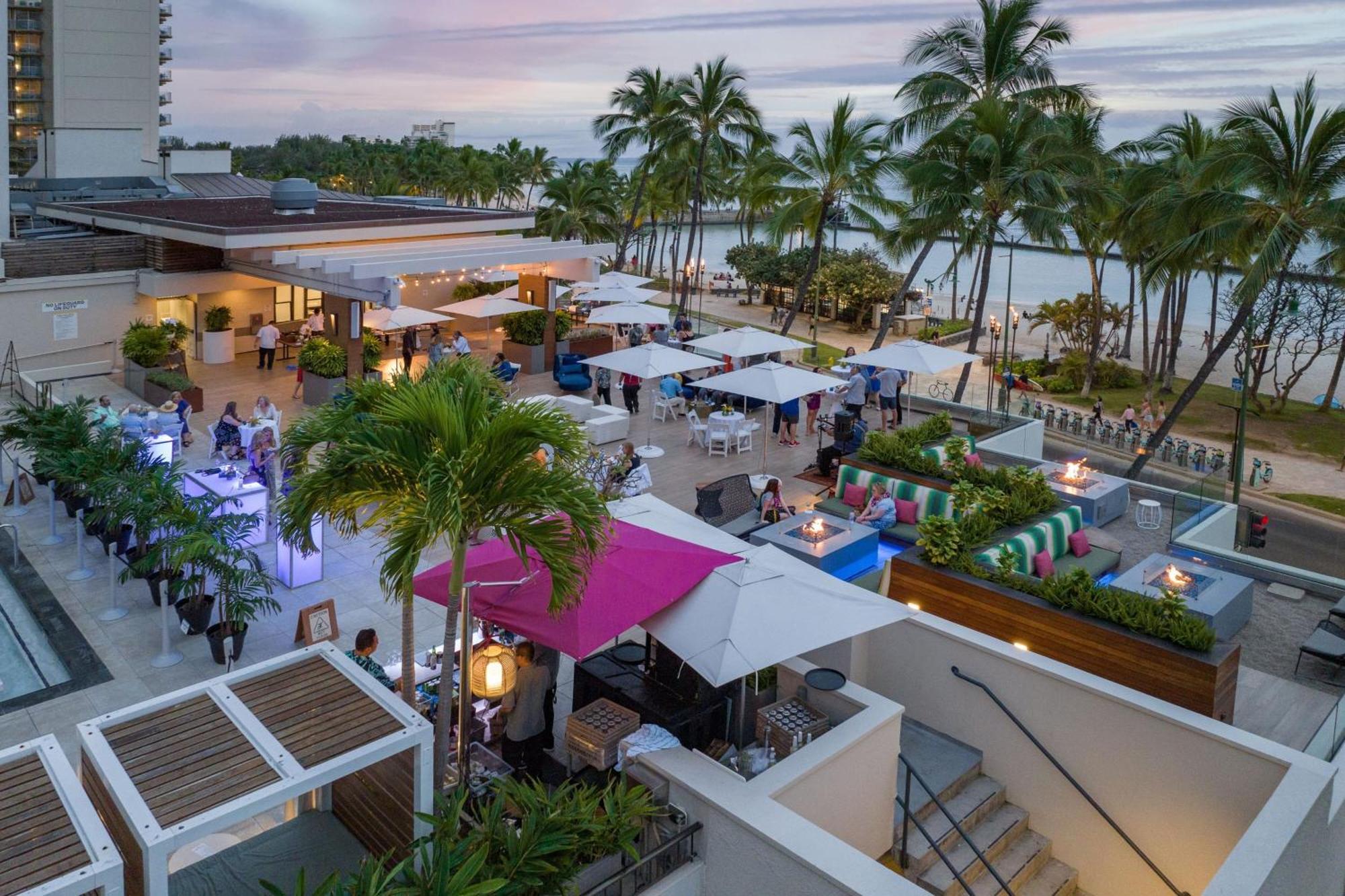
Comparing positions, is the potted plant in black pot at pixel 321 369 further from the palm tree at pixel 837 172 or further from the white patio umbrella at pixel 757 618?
the white patio umbrella at pixel 757 618

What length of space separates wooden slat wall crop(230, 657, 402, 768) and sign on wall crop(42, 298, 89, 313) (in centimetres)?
2207

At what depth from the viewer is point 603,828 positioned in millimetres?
6613

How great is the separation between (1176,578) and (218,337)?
2378 cm

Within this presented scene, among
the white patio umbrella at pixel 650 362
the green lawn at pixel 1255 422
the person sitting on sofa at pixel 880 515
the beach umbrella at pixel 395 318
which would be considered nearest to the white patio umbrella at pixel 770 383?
the white patio umbrella at pixel 650 362

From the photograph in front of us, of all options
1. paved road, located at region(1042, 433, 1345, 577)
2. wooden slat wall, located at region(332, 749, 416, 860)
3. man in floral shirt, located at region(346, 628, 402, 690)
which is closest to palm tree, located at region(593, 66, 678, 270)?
paved road, located at region(1042, 433, 1345, 577)

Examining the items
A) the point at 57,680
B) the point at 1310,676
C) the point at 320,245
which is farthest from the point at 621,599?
the point at 320,245

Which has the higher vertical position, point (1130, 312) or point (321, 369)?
point (1130, 312)

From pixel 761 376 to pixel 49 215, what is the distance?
2662 cm

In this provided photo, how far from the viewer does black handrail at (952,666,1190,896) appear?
8.80 metres

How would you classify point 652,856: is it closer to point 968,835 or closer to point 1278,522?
point 968,835

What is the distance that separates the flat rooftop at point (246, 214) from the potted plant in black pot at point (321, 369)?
11.6 feet

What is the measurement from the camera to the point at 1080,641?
10023 mm

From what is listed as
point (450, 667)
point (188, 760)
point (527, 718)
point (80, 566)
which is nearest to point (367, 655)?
point (527, 718)

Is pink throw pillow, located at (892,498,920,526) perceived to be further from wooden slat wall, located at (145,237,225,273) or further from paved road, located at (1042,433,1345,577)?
wooden slat wall, located at (145,237,225,273)
